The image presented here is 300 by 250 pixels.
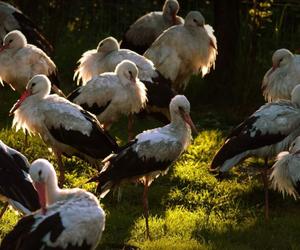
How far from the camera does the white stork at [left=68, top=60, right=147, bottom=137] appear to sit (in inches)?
365

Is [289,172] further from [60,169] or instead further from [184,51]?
[184,51]

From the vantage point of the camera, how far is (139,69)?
33.8ft

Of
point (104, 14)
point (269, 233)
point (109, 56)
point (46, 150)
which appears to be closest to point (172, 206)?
point (269, 233)

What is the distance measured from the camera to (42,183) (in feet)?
20.1

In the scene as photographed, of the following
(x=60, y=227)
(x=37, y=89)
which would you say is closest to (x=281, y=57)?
(x=37, y=89)

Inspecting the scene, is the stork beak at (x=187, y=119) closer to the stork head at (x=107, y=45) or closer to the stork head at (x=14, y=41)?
the stork head at (x=107, y=45)

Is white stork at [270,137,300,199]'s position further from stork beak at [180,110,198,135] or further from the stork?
stork beak at [180,110,198,135]

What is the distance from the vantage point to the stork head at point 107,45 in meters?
10.5

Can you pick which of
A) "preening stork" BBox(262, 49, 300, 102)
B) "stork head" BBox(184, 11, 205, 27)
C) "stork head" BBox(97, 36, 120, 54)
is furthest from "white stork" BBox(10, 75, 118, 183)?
"stork head" BBox(184, 11, 205, 27)

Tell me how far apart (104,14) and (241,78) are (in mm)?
4929

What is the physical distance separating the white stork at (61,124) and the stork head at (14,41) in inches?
65.0

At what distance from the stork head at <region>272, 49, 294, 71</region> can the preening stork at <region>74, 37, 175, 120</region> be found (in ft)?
3.80

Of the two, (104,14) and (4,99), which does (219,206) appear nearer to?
(4,99)

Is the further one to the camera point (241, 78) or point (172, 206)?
point (241, 78)
